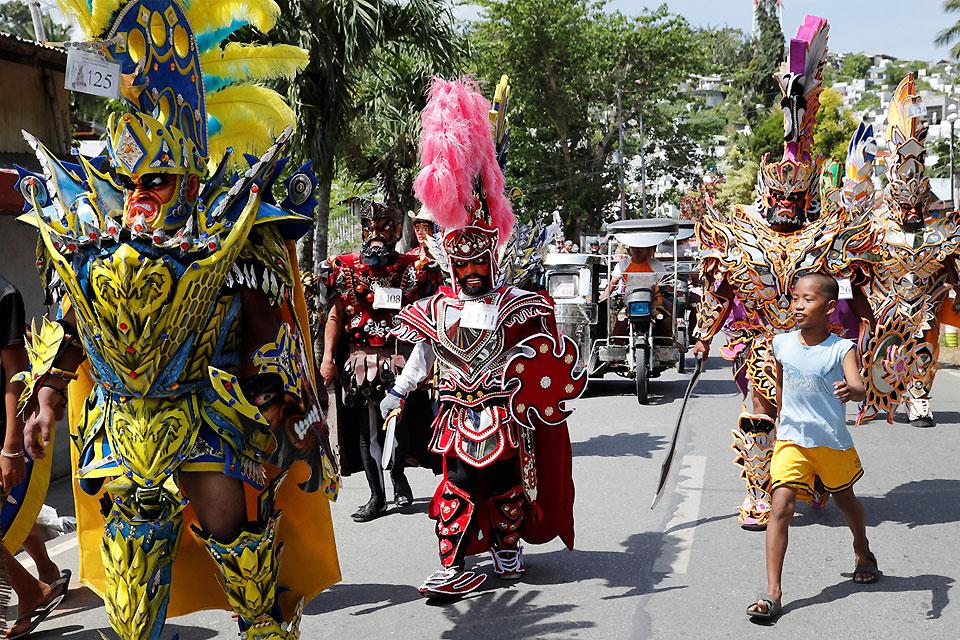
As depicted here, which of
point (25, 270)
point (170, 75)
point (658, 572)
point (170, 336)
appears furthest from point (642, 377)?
point (170, 336)

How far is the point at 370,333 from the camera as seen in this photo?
7.17 m

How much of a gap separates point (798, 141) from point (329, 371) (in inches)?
137

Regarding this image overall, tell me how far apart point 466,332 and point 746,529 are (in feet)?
7.87

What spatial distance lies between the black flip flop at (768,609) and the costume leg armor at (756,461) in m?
1.52

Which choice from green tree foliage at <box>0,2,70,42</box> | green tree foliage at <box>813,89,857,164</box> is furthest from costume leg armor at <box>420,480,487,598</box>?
green tree foliage at <box>813,89,857,164</box>

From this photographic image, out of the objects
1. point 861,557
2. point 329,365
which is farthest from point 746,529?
point 329,365

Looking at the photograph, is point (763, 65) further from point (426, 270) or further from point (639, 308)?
point (426, 270)

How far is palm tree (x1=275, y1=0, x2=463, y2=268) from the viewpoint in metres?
12.3

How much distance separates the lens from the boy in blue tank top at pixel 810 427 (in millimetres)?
4938

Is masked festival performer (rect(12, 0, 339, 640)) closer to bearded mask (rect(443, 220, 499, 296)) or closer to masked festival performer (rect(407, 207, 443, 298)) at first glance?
bearded mask (rect(443, 220, 499, 296))

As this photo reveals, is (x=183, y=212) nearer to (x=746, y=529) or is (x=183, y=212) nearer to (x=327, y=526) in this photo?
(x=327, y=526)

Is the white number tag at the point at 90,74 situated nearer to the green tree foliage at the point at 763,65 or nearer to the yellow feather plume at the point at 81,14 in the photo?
the yellow feather plume at the point at 81,14

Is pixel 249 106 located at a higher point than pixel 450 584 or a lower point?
higher

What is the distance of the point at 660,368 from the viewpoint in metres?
13.6
